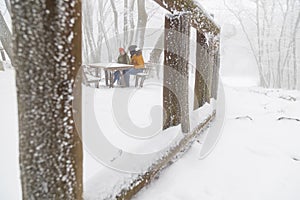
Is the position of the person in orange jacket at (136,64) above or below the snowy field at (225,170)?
above

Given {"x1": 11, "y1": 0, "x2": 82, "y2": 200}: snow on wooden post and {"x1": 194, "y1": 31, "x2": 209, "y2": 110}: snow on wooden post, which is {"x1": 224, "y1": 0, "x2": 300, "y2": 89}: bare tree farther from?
{"x1": 11, "y1": 0, "x2": 82, "y2": 200}: snow on wooden post

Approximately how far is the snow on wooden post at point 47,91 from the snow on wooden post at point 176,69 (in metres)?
1.26

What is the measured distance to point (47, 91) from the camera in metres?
0.93

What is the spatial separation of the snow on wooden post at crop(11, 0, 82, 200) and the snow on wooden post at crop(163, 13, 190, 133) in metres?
1.26

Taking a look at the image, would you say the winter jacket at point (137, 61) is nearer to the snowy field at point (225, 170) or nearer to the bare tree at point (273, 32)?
the snowy field at point (225, 170)

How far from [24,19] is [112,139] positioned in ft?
4.98

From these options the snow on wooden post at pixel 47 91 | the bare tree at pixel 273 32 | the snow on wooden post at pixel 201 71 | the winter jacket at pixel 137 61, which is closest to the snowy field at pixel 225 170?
the snow on wooden post at pixel 201 71

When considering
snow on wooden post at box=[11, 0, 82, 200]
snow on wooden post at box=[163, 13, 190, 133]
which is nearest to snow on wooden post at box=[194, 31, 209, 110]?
snow on wooden post at box=[163, 13, 190, 133]

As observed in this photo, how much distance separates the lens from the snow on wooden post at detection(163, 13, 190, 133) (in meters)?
2.17

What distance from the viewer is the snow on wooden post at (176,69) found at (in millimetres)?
2172

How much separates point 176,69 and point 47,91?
4.89ft

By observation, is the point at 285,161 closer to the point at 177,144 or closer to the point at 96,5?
the point at 177,144

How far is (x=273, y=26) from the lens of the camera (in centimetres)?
2058


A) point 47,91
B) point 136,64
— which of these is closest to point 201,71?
point 47,91
